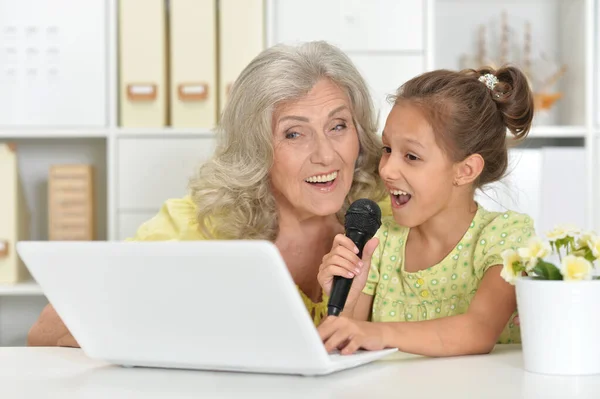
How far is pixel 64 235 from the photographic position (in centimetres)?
237

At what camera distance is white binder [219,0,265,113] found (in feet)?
7.48

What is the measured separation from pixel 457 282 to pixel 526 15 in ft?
5.22

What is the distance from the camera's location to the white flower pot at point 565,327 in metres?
0.87

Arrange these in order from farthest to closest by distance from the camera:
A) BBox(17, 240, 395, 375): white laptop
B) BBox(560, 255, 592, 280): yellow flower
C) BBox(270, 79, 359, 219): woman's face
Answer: BBox(270, 79, 359, 219): woman's face → BBox(560, 255, 592, 280): yellow flower → BBox(17, 240, 395, 375): white laptop

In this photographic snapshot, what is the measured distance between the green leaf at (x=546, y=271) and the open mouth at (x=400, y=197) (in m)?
0.44

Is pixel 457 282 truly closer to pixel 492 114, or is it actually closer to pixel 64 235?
pixel 492 114

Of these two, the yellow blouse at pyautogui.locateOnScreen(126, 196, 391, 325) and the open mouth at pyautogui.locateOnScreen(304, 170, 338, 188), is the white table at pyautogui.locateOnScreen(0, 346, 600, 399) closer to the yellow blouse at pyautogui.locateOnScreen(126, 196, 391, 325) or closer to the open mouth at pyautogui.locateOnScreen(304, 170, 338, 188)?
the open mouth at pyautogui.locateOnScreen(304, 170, 338, 188)

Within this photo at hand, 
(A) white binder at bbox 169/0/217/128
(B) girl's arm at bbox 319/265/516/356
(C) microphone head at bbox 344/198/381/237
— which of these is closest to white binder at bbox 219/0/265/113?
(A) white binder at bbox 169/0/217/128

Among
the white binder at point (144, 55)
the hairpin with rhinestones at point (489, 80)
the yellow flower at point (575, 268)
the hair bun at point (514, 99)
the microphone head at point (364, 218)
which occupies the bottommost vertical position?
the yellow flower at point (575, 268)

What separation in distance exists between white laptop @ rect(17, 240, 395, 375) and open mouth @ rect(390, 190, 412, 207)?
17.5 inches

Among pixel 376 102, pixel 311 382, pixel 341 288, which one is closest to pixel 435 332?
pixel 341 288

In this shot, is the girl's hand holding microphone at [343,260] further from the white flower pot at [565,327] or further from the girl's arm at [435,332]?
the white flower pot at [565,327]

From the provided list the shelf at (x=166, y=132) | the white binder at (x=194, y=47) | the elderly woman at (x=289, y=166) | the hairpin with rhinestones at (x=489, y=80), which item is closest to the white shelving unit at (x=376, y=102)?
the shelf at (x=166, y=132)

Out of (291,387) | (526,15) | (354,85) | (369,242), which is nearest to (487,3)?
(526,15)
